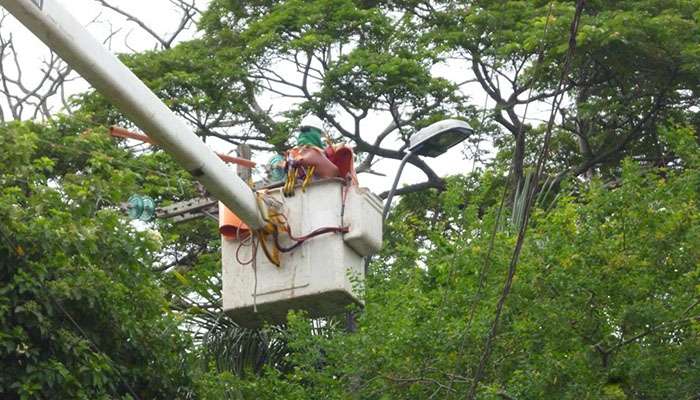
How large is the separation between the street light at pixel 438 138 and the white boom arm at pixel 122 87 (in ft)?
7.74

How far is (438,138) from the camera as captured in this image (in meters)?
16.7

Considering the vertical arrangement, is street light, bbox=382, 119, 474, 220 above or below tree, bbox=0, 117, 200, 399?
above

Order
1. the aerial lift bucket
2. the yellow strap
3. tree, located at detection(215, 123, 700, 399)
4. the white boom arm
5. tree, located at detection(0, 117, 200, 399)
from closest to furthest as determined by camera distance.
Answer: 1. the white boom arm
2. tree, located at detection(0, 117, 200, 399)
3. tree, located at detection(215, 123, 700, 399)
4. the aerial lift bucket
5. the yellow strap

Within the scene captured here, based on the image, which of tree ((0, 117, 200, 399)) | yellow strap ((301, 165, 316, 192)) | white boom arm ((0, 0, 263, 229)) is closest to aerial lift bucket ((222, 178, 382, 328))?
→ yellow strap ((301, 165, 316, 192))

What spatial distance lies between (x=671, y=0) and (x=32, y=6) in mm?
15135

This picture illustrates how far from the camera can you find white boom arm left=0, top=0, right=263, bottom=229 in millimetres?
11633

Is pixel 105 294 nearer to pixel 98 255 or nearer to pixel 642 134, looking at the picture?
pixel 98 255

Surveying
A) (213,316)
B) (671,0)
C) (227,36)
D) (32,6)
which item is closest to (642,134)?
(671,0)

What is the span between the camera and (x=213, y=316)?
18672 millimetres

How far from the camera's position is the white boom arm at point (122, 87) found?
38.2 feet

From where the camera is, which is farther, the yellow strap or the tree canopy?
the yellow strap

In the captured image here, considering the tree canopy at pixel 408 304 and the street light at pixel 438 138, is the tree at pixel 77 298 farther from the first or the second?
the street light at pixel 438 138

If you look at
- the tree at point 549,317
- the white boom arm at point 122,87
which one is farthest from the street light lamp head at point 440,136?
the white boom arm at point 122,87

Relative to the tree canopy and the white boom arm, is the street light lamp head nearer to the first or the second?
the tree canopy
